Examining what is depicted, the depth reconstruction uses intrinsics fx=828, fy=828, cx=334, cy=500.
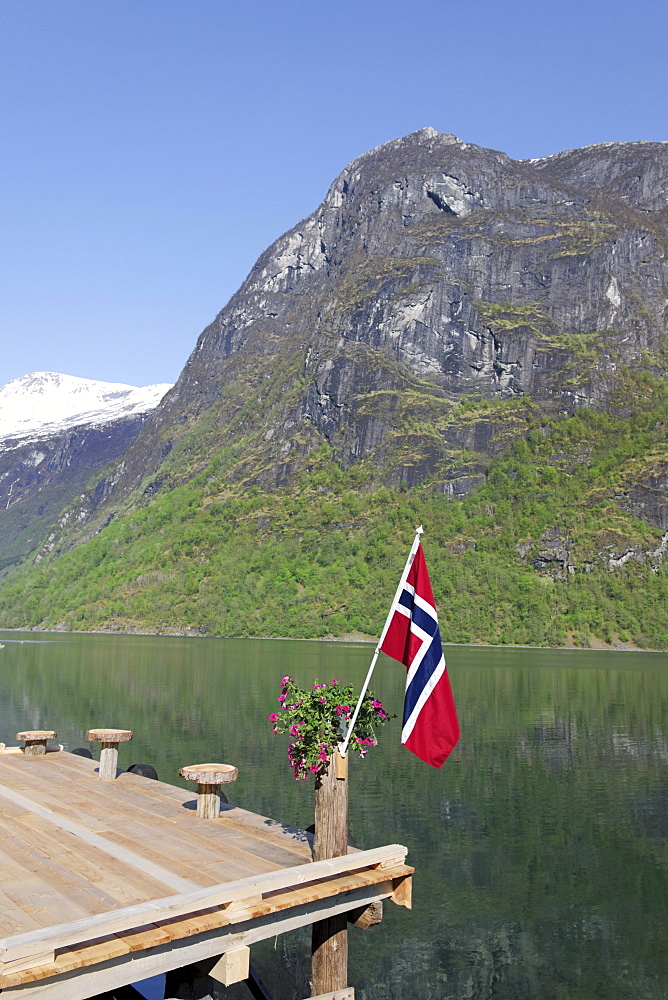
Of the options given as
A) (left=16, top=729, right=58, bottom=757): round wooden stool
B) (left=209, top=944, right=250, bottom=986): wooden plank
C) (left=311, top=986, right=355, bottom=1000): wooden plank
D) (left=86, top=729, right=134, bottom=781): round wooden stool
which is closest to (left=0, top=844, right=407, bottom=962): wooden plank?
(left=209, top=944, right=250, bottom=986): wooden plank

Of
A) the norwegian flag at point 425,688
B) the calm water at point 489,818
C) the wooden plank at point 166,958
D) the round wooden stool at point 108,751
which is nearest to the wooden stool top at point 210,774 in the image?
the calm water at point 489,818

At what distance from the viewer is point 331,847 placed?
1374cm

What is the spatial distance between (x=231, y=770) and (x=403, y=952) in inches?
216

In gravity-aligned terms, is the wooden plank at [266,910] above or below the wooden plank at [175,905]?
below

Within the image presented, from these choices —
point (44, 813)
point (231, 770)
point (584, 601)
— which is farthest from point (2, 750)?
point (584, 601)

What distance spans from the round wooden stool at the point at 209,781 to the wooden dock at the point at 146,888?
245 millimetres

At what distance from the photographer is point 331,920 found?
44.8 feet

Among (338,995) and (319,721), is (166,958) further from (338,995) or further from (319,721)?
(319,721)

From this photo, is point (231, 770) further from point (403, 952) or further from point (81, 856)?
point (403, 952)

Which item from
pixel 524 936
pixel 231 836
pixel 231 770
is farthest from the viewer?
pixel 524 936

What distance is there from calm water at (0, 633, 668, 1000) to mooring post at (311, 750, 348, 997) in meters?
2.88

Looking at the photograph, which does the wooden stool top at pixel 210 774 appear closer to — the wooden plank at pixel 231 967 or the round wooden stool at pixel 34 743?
the wooden plank at pixel 231 967

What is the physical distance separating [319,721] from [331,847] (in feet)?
6.67

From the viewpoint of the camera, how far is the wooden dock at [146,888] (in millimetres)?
10320
